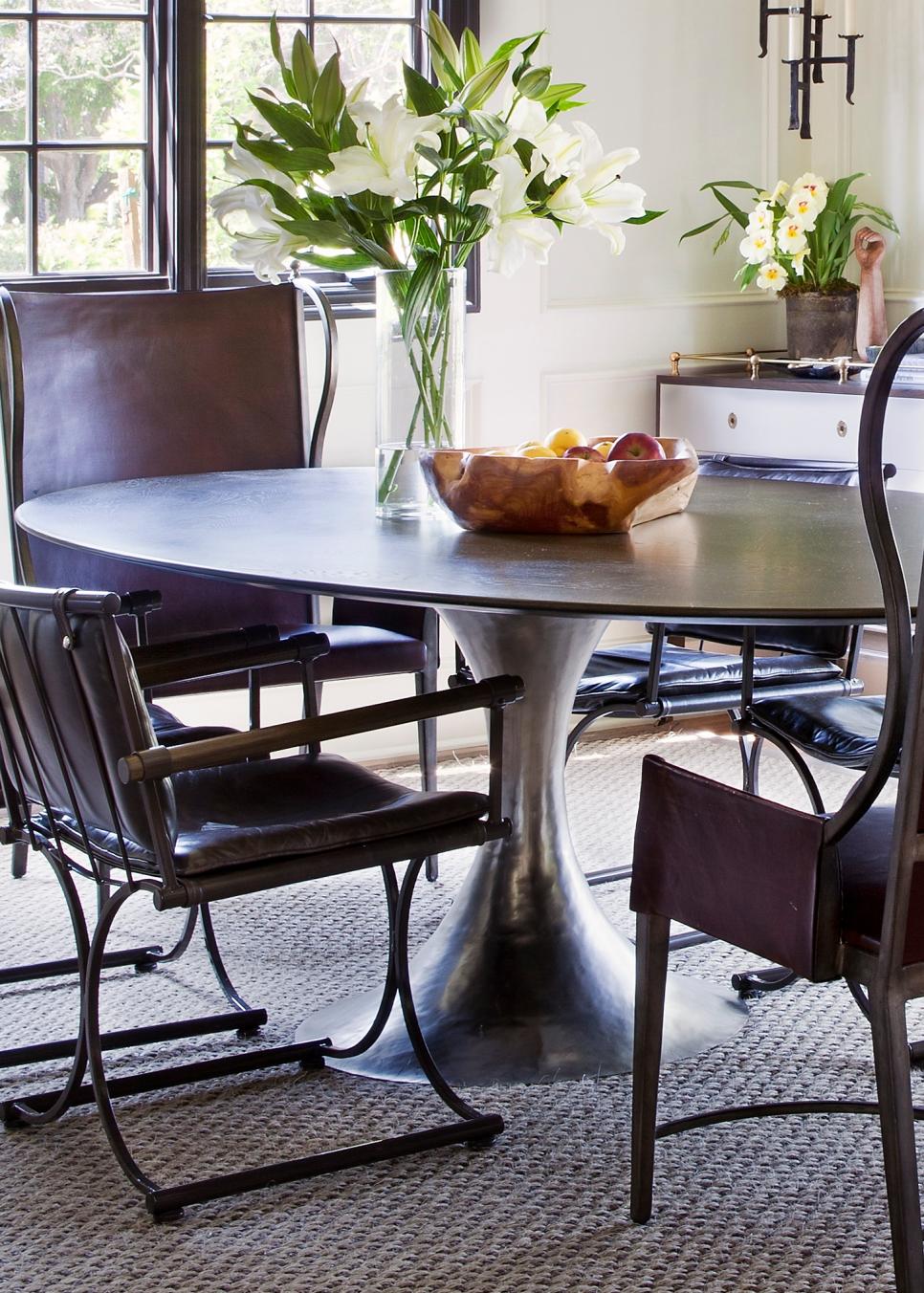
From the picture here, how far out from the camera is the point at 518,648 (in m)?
2.44

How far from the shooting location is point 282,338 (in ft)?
11.3

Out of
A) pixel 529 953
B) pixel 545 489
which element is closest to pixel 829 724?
pixel 529 953

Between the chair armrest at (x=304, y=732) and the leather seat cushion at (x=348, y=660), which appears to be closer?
the chair armrest at (x=304, y=732)

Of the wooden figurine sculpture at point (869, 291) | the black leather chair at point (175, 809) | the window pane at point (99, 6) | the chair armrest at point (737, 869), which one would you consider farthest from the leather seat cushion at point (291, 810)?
the wooden figurine sculpture at point (869, 291)

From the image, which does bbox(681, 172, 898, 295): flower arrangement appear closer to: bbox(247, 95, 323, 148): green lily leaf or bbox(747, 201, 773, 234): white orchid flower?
bbox(747, 201, 773, 234): white orchid flower

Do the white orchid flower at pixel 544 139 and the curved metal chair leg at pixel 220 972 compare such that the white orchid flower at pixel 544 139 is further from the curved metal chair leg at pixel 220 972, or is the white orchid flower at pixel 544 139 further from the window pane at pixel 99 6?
the window pane at pixel 99 6

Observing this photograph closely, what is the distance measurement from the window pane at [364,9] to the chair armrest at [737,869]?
2762 millimetres

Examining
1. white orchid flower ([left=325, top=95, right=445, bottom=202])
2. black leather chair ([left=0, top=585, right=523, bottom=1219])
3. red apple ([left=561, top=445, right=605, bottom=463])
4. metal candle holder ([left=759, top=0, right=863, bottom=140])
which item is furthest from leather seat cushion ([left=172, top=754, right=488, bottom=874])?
metal candle holder ([left=759, top=0, right=863, bottom=140])

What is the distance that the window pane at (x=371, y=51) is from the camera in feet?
13.3

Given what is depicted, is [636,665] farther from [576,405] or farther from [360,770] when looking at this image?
[576,405]

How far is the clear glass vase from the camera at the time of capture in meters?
2.30

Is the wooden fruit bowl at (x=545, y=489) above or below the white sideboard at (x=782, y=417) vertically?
below

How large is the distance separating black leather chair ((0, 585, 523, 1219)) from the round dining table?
0.54 ft

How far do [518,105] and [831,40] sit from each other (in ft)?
8.84
